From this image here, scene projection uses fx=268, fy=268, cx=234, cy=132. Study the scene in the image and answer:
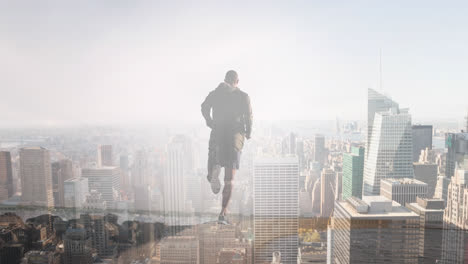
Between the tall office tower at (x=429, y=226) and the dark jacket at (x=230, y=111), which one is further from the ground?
the dark jacket at (x=230, y=111)

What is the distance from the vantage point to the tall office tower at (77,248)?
2660 mm

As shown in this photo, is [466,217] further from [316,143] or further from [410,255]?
[316,143]

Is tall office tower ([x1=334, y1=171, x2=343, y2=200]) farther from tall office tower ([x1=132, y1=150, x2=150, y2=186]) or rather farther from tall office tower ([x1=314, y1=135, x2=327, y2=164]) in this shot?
tall office tower ([x1=132, y1=150, x2=150, y2=186])

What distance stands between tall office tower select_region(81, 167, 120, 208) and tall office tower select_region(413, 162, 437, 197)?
3.78 metres

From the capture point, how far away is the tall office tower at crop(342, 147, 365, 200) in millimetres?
3617

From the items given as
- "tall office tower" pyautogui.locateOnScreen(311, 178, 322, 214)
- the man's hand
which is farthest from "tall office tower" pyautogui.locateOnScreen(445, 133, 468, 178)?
the man's hand

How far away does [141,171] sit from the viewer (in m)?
3.17

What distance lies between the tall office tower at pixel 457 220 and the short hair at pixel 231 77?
105 inches

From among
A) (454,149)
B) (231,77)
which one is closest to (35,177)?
(231,77)

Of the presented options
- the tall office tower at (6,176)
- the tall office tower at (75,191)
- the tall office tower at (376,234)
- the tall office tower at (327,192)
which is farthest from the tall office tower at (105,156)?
the tall office tower at (376,234)

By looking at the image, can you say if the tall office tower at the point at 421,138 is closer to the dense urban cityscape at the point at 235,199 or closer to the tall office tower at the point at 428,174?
the dense urban cityscape at the point at 235,199

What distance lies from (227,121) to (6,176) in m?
3.03

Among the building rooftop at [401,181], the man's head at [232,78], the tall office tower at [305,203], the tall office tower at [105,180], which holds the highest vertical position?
the man's head at [232,78]

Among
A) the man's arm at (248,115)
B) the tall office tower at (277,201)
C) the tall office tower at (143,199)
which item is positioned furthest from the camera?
the tall office tower at (143,199)
